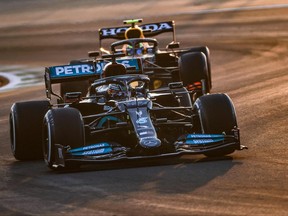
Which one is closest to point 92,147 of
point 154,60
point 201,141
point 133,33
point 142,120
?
point 142,120

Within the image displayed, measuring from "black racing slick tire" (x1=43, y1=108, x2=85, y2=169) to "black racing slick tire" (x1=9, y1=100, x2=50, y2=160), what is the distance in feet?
3.72

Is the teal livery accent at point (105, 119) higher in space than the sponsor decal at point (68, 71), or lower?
lower

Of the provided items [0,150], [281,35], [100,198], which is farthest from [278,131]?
[281,35]

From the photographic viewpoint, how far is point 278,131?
17.3 m

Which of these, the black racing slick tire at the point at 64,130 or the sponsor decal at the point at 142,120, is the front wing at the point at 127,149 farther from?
the sponsor decal at the point at 142,120

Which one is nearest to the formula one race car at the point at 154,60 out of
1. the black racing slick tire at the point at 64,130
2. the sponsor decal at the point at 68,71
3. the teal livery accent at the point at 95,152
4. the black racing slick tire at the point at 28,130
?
the sponsor decal at the point at 68,71

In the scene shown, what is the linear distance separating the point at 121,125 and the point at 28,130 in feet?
4.94

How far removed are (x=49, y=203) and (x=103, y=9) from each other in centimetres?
3449

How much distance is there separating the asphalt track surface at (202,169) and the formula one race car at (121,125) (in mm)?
207

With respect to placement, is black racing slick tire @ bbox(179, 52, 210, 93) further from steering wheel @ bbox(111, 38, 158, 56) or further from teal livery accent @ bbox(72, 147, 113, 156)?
teal livery accent @ bbox(72, 147, 113, 156)

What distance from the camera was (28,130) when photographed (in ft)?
51.8

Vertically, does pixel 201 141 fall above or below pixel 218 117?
below

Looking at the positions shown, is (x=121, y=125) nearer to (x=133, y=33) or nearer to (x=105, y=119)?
(x=105, y=119)

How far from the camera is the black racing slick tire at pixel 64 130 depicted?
14.4 m
